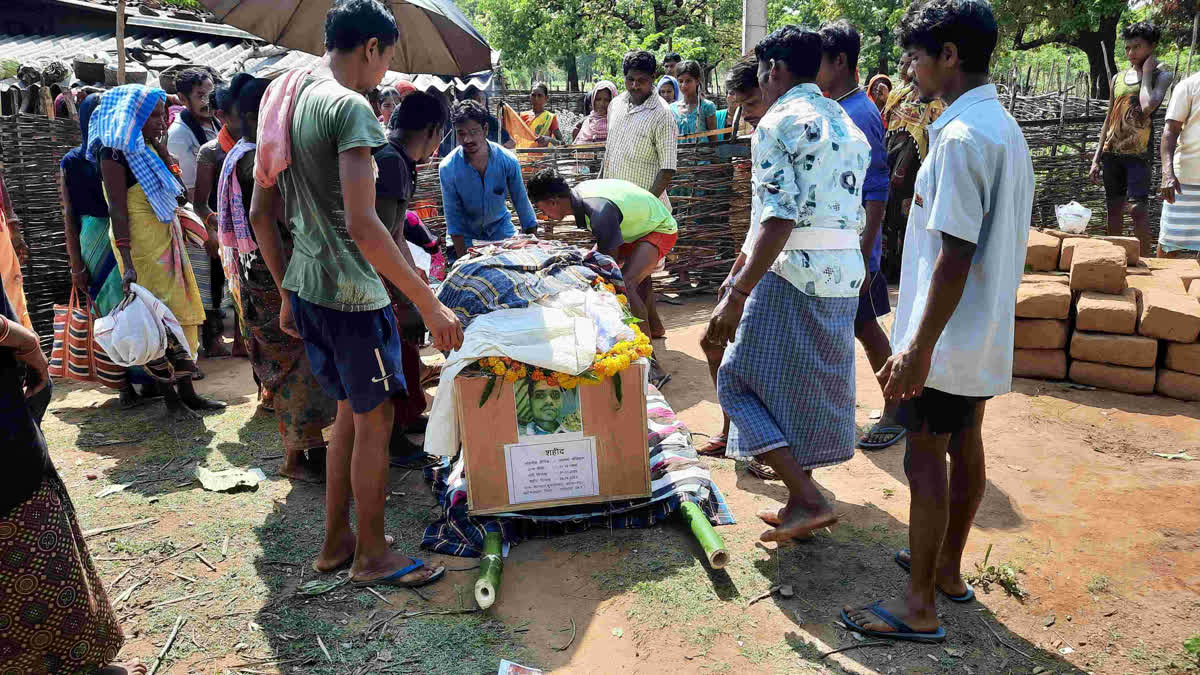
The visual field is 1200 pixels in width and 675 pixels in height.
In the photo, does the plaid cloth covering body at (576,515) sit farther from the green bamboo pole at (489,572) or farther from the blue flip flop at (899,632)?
the blue flip flop at (899,632)

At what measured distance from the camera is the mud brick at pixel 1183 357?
4.80m

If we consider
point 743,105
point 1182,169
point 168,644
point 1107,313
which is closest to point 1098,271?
point 1107,313

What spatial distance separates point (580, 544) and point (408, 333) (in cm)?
118

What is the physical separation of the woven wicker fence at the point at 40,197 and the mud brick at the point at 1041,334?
267 inches

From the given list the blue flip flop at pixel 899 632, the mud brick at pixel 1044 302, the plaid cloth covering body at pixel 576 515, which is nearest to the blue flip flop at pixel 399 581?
the plaid cloth covering body at pixel 576 515

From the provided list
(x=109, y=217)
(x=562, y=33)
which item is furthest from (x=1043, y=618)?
(x=562, y=33)

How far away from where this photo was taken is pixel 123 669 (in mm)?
2545

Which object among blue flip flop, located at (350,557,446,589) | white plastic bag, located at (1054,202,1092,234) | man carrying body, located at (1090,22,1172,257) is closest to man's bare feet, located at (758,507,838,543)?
blue flip flop, located at (350,557,446,589)

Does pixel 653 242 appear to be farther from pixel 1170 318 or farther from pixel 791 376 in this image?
pixel 1170 318

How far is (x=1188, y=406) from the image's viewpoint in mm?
4809

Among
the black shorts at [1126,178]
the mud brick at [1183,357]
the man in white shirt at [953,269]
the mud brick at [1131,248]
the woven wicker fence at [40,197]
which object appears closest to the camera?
the man in white shirt at [953,269]

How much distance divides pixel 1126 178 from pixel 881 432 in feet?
16.2

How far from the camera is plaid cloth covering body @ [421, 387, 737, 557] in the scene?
11.4ft

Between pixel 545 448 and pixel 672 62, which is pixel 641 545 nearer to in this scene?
pixel 545 448
